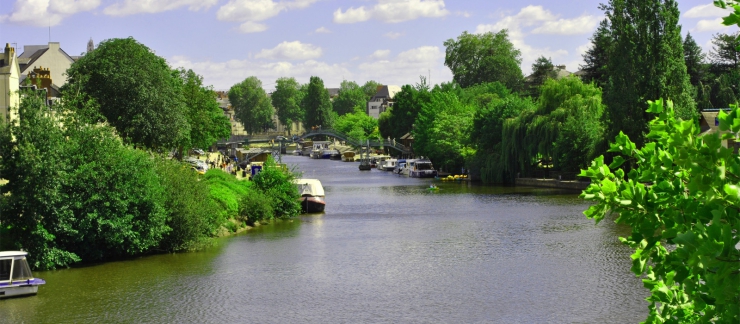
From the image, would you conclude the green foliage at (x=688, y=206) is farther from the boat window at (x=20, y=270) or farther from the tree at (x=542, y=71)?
the tree at (x=542, y=71)

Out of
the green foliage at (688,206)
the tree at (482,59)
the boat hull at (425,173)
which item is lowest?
the boat hull at (425,173)

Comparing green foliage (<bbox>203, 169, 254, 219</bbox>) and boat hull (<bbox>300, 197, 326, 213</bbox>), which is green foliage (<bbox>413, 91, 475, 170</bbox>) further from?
green foliage (<bbox>203, 169, 254, 219</bbox>)

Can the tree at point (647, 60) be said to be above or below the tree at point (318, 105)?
below

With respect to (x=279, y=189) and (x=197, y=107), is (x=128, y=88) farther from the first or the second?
(x=197, y=107)

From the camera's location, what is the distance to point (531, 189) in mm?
63375

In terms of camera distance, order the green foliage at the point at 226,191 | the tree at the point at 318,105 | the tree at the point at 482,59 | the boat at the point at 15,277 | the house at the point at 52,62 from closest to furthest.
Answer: the boat at the point at 15,277 < the green foliage at the point at 226,191 < the house at the point at 52,62 < the tree at the point at 482,59 < the tree at the point at 318,105

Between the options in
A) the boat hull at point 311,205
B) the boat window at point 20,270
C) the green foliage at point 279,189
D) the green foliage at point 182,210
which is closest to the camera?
the boat window at point 20,270

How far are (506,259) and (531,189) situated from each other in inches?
1262

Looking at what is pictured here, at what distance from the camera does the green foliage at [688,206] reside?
6.06 metres

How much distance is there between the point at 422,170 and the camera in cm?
8900

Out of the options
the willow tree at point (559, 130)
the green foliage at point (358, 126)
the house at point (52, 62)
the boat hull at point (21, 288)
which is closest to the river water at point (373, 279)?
the boat hull at point (21, 288)

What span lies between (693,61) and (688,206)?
84684 millimetres

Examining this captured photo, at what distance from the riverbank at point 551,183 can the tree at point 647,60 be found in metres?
7.68

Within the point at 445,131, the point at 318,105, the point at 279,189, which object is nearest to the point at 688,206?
the point at 279,189
